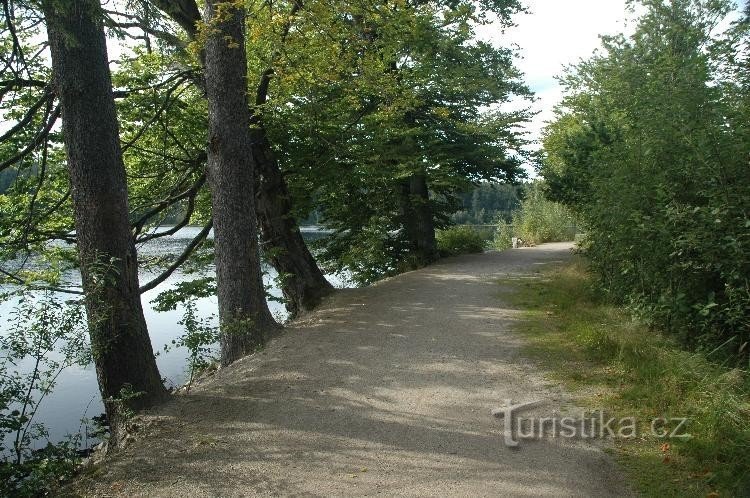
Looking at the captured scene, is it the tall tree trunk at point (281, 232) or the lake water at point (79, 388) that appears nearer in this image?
the lake water at point (79, 388)

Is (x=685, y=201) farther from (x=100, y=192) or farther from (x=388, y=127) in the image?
(x=388, y=127)

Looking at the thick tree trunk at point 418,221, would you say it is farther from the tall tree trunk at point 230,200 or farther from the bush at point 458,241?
the tall tree trunk at point 230,200

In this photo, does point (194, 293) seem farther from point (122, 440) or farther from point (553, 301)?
point (553, 301)

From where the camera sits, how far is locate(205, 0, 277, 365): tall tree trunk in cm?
863

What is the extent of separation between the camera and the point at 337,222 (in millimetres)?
15312

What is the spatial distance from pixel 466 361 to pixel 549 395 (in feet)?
4.73

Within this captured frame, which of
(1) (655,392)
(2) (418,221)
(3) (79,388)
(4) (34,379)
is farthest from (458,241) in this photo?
(4) (34,379)

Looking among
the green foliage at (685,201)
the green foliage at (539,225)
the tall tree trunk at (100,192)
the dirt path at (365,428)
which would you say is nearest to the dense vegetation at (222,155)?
the tall tree trunk at (100,192)

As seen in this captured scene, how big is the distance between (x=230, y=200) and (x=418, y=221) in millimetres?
8550

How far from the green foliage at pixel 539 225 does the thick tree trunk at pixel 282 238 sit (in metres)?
16.0

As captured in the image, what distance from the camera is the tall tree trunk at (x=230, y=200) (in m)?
8.63

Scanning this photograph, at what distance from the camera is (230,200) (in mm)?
8648

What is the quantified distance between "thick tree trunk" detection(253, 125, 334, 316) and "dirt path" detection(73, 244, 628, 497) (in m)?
2.85

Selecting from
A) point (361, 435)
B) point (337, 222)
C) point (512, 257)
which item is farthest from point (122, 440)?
point (512, 257)
